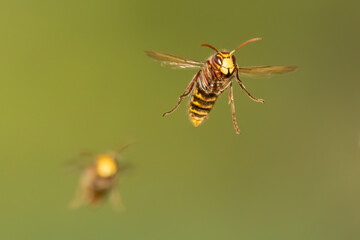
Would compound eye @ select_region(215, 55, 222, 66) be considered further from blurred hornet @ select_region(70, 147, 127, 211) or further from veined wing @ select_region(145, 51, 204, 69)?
blurred hornet @ select_region(70, 147, 127, 211)

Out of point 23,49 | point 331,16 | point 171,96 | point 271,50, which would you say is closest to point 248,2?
point 271,50

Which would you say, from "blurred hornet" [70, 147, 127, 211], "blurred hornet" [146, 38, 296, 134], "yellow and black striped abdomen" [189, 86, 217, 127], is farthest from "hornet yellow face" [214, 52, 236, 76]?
"blurred hornet" [70, 147, 127, 211]

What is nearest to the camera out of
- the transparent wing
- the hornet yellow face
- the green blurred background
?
the hornet yellow face

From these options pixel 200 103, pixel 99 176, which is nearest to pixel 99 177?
pixel 99 176

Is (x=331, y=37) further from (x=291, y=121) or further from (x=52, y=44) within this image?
(x=52, y=44)

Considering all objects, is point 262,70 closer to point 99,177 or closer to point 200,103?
point 200,103

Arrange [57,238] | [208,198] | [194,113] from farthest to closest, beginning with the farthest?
[208,198] < [57,238] < [194,113]
